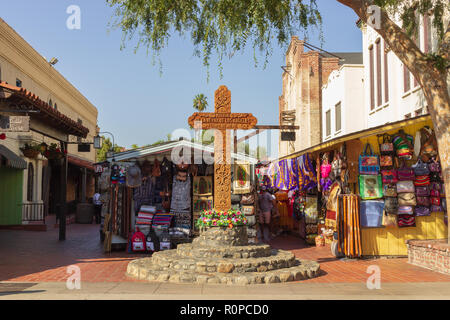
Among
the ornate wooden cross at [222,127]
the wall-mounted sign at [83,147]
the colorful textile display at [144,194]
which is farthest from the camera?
the wall-mounted sign at [83,147]

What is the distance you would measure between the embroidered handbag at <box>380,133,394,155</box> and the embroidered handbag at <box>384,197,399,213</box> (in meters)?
1.22

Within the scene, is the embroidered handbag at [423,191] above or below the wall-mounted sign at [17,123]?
below

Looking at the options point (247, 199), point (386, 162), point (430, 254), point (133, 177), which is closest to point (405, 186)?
point (386, 162)

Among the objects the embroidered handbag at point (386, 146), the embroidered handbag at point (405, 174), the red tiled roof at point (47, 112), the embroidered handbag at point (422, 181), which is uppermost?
the red tiled roof at point (47, 112)

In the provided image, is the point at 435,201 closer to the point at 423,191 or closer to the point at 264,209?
the point at 423,191

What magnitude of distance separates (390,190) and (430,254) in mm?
2057

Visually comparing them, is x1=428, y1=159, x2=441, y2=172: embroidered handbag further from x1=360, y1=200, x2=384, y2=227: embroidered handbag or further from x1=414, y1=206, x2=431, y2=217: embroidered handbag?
x1=360, y1=200, x2=384, y2=227: embroidered handbag

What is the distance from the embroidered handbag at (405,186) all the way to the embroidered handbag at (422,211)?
55 centimetres

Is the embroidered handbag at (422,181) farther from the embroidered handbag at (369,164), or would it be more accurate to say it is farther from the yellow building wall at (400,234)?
the embroidered handbag at (369,164)

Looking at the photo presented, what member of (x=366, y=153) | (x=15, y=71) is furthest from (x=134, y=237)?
(x=15, y=71)

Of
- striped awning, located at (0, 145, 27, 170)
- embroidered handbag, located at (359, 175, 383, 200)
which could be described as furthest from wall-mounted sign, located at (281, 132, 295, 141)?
striped awning, located at (0, 145, 27, 170)

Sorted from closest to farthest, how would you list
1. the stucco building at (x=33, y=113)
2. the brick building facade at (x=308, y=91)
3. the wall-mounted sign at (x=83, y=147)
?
the stucco building at (x=33, y=113)
the wall-mounted sign at (x=83, y=147)
the brick building facade at (x=308, y=91)

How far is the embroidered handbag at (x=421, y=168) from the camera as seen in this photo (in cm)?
1120

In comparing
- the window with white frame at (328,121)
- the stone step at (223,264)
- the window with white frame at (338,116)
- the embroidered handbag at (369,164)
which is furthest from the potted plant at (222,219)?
the window with white frame at (328,121)
